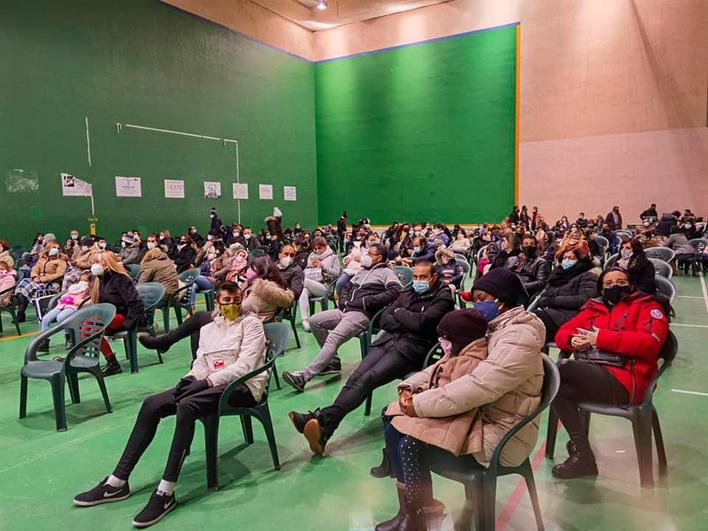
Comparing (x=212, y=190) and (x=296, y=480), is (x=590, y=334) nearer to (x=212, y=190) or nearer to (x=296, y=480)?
(x=296, y=480)

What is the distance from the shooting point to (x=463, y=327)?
2.28 metres

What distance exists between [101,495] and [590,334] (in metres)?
2.87

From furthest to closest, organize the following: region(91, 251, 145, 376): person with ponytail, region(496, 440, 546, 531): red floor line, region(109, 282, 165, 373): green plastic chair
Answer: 1. region(109, 282, 165, 373): green plastic chair
2. region(91, 251, 145, 376): person with ponytail
3. region(496, 440, 546, 531): red floor line

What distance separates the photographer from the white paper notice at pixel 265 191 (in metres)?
18.2

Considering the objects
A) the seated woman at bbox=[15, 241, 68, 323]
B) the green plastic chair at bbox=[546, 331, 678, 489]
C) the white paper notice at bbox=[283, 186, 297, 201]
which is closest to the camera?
the green plastic chair at bbox=[546, 331, 678, 489]

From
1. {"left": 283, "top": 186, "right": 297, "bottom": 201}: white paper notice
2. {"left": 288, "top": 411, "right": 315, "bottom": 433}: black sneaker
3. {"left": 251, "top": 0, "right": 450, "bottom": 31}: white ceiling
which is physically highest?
{"left": 251, "top": 0, "right": 450, "bottom": 31}: white ceiling

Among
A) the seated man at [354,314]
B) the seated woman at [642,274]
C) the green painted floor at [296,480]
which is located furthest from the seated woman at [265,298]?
the seated woman at [642,274]

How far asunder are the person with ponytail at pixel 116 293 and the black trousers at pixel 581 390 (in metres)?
3.85

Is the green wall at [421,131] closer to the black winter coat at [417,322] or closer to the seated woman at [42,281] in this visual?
the seated woman at [42,281]

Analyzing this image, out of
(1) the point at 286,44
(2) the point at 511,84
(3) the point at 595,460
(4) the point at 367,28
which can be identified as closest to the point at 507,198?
(2) the point at 511,84

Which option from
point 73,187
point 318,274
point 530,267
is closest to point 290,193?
point 73,187

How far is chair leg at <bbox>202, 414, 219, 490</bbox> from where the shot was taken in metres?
2.80

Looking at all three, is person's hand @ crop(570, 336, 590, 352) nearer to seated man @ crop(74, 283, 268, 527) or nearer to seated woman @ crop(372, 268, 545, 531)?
seated woman @ crop(372, 268, 545, 531)

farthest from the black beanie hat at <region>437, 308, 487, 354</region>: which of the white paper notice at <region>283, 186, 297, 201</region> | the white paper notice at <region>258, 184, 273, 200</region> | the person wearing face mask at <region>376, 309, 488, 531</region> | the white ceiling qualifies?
the white ceiling
